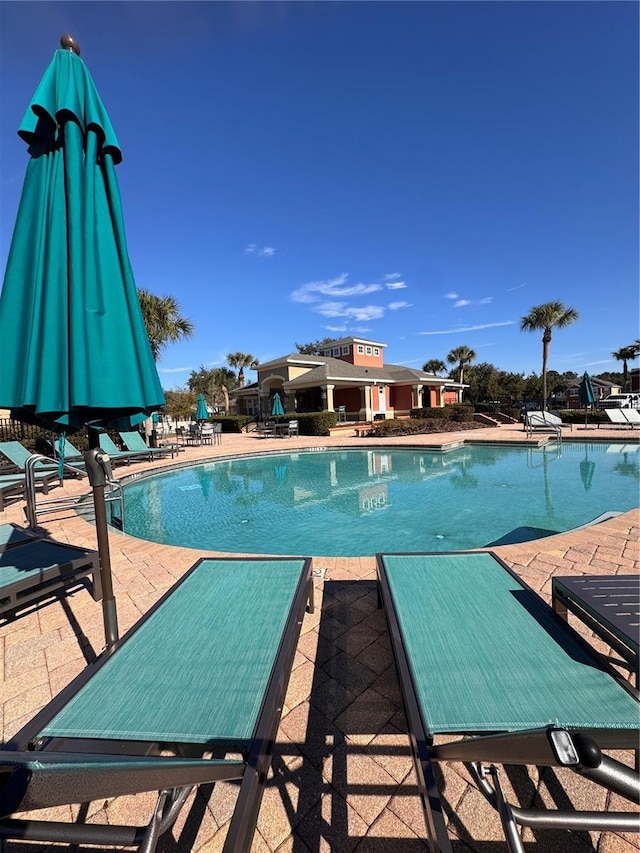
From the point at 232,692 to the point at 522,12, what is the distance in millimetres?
12796

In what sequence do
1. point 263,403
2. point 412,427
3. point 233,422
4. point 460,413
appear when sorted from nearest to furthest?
point 412,427 → point 460,413 → point 233,422 → point 263,403

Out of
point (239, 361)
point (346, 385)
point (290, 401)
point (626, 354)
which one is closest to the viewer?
point (346, 385)

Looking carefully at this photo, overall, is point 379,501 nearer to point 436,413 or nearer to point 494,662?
point 494,662

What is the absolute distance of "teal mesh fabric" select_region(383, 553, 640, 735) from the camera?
1569 mm

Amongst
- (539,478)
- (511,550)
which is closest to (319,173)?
(539,478)

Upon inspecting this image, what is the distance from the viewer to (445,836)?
1.17 meters

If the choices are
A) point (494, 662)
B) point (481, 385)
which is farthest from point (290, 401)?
point (481, 385)

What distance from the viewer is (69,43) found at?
221cm

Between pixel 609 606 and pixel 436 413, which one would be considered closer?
pixel 609 606

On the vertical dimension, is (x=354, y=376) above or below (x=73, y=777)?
above

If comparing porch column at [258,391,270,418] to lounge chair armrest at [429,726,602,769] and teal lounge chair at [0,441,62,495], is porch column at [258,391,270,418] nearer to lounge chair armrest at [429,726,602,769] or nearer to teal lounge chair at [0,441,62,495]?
teal lounge chair at [0,441,62,495]

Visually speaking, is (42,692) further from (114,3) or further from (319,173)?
(319,173)

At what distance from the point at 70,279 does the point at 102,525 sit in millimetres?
1425

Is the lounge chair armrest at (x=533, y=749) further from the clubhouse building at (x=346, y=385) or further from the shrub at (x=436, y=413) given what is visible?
the shrub at (x=436, y=413)
